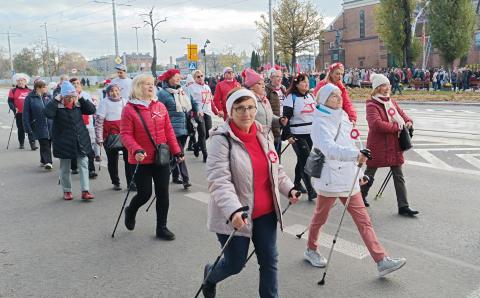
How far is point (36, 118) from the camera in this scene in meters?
10.0

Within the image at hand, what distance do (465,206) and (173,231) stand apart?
3.79 m

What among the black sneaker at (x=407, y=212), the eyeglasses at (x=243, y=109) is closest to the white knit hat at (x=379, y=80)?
the black sneaker at (x=407, y=212)

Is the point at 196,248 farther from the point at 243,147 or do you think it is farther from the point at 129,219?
the point at 243,147

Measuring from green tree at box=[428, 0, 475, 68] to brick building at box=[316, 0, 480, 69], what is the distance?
27164mm

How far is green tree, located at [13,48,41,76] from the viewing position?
3406 inches

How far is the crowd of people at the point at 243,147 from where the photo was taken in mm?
3367

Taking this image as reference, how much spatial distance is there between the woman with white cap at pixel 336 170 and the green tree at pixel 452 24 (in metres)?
36.2

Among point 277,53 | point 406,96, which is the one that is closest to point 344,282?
point 406,96

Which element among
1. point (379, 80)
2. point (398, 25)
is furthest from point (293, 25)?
point (379, 80)

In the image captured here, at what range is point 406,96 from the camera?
27047mm

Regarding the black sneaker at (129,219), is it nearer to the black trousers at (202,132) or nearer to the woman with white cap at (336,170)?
the woman with white cap at (336,170)

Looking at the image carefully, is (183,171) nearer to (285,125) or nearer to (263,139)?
(285,125)

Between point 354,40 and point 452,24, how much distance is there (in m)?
33.6

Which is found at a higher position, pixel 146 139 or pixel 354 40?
pixel 354 40
